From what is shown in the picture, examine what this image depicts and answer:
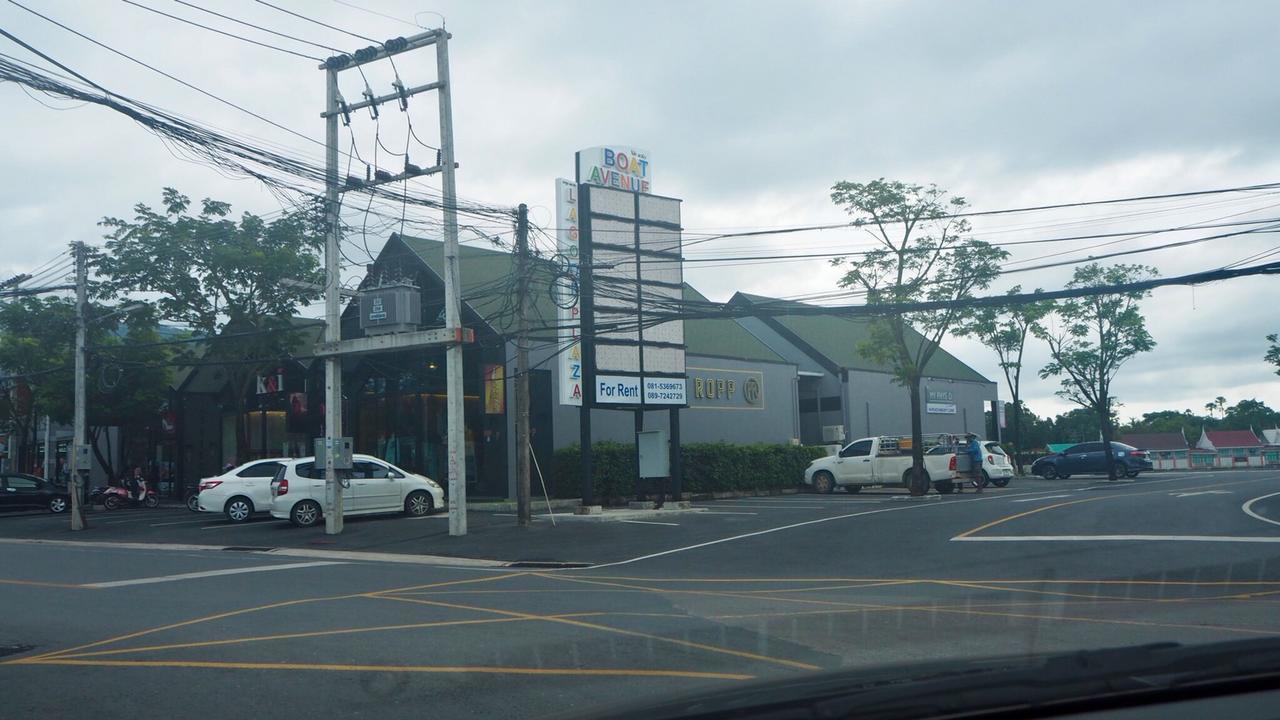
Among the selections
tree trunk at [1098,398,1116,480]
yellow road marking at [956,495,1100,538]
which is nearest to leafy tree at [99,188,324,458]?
yellow road marking at [956,495,1100,538]

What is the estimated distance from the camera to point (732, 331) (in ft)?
138

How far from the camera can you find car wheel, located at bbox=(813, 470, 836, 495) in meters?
34.3

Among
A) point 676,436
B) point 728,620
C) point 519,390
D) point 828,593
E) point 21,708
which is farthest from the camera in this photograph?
point 676,436

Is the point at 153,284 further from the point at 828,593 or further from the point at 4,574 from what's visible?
the point at 828,593

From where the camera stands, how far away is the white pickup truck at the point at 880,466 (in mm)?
30422

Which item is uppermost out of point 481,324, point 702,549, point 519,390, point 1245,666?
point 481,324

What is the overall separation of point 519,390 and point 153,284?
15.4 meters

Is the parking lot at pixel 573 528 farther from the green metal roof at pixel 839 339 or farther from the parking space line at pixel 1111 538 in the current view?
the green metal roof at pixel 839 339

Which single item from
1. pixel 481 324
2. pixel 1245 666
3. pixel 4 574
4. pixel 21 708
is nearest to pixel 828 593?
pixel 21 708

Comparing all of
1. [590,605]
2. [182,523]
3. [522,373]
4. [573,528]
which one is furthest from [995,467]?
[590,605]

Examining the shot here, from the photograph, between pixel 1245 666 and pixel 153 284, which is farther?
pixel 153 284

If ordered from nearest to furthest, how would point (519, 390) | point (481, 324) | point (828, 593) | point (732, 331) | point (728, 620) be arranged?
point (728, 620)
point (828, 593)
point (519, 390)
point (481, 324)
point (732, 331)

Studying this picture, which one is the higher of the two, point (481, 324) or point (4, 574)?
point (481, 324)

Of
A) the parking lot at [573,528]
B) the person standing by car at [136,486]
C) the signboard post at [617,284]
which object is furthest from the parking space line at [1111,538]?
the person standing by car at [136,486]
